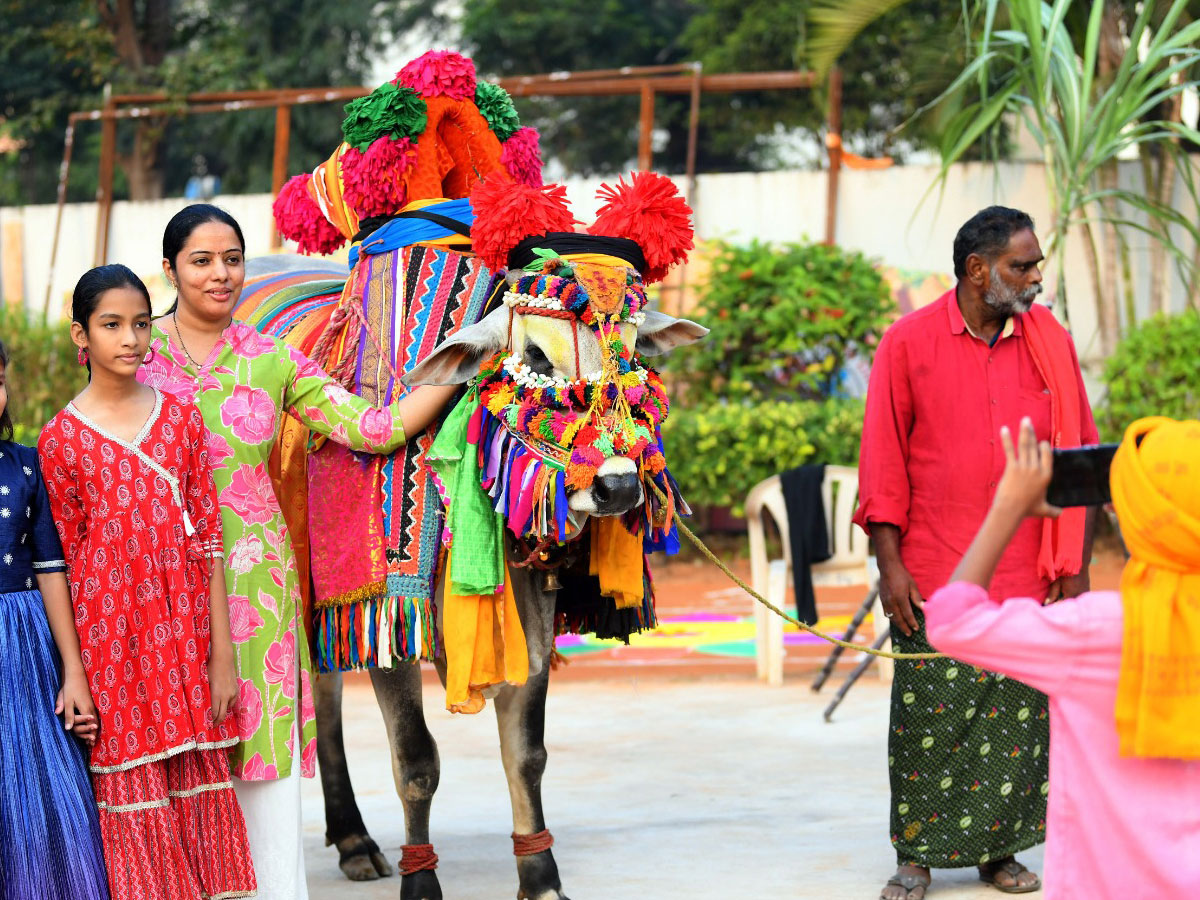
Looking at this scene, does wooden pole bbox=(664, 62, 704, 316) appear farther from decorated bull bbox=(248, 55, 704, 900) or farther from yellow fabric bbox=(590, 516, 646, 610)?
yellow fabric bbox=(590, 516, 646, 610)

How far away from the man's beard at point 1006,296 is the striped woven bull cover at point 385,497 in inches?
61.4

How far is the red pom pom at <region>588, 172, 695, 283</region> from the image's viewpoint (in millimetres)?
4812

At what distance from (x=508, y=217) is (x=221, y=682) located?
5.03 ft

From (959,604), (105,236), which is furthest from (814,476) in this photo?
(105,236)

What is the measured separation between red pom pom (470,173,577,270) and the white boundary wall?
9.05 m

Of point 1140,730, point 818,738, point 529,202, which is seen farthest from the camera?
point 818,738

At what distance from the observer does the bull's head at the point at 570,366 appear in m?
4.38

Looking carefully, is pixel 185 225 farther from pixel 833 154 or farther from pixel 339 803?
pixel 833 154

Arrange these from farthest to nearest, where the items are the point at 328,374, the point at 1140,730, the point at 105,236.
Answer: the point at 105,236
the point at 328,374
the point at 1140,730

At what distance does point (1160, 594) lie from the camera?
286 centimetres

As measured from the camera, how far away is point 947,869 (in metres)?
5.38

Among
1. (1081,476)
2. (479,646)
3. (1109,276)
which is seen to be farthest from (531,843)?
(1109,276)

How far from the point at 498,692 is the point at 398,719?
1.15 feet

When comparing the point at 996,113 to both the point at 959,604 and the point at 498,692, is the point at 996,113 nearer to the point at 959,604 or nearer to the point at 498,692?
the point at 498,692
